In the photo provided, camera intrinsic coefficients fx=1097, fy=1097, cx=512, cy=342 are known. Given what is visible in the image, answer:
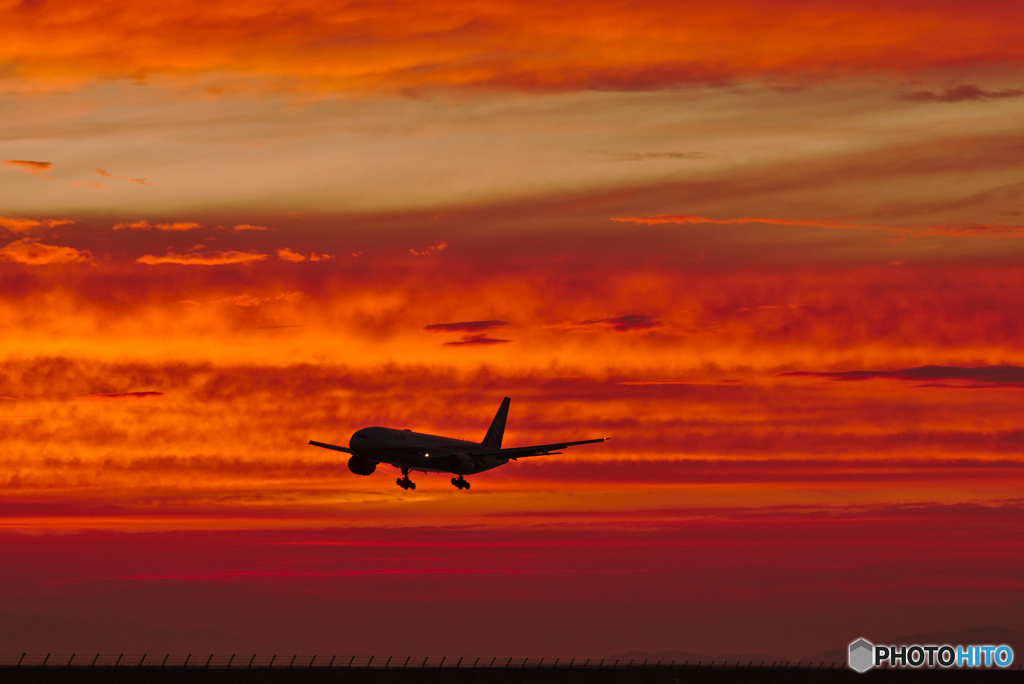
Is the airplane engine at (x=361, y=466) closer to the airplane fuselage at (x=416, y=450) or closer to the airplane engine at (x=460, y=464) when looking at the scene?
the airplane fuselage at (x=416, y=450)

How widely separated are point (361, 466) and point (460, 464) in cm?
1688

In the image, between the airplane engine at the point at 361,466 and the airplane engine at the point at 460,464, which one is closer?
Result: the airplane engine at the point at 361,466

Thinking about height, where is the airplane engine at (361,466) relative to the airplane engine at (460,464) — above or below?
above

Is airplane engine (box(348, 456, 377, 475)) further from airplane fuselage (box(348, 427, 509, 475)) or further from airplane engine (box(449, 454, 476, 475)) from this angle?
airplane engine (box(449, 454, 476, 475))

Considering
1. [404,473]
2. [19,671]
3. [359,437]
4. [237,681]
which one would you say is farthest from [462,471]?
[19,671]

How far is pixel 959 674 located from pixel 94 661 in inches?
5147

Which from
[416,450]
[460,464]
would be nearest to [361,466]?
[416,450]

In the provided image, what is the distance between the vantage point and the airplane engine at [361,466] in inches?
5728

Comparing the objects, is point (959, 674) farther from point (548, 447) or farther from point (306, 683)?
point (306, 683)

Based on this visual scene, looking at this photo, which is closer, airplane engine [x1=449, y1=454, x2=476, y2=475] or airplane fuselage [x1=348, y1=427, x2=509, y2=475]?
airplane fuselage [x1=348, y1=427, x2=509, y2=475]

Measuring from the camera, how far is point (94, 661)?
133750mm

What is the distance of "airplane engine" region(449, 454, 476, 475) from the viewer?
513 ft

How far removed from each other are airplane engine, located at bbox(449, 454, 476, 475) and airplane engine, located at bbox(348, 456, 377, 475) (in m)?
13.6

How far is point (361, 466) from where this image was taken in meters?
146
